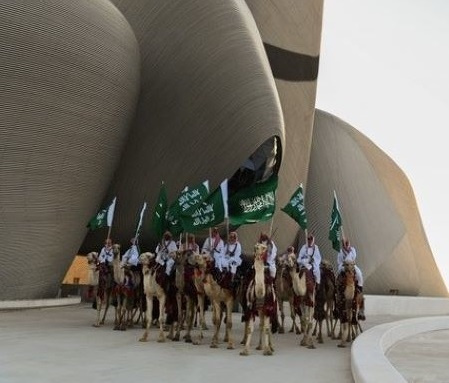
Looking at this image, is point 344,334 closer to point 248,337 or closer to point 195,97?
point 248,337

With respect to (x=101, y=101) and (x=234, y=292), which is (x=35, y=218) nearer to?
(x=101, y=101)

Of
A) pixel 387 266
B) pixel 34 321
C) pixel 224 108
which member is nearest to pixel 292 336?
pixel 34 321

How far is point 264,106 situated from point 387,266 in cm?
1782

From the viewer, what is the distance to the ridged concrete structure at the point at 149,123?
19.7 metres

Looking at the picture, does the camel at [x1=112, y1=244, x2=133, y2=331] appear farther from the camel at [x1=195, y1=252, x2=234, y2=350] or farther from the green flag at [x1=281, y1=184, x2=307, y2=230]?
the green flag at [x1=281, y1=184, x2=307, y2=230]

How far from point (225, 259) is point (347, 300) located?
357cm

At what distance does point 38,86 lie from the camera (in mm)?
19781

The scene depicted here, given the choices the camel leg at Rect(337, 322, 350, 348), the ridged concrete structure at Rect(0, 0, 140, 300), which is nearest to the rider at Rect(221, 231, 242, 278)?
the camel leg at Rect(337, 322, 350, 348)

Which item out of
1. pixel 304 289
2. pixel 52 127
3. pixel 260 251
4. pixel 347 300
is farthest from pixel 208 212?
pixel 52 127

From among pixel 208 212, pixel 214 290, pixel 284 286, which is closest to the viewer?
pixel 214 290

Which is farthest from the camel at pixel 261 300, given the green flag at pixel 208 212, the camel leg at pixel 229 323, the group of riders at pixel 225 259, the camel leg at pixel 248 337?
the green flag at pixel 208 212

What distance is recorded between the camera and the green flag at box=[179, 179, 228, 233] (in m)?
12.0

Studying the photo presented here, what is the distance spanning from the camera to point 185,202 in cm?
1324

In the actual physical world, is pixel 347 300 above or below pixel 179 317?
above
